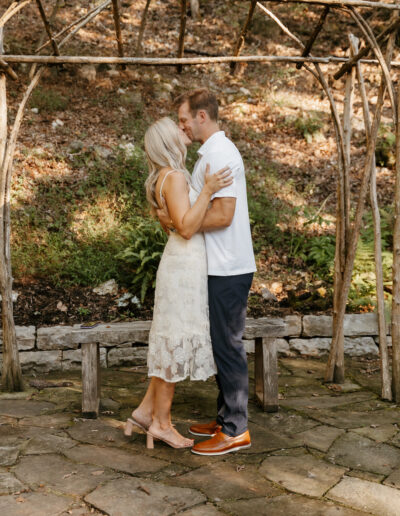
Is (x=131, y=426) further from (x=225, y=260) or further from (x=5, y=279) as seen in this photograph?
(x=5, y=279)

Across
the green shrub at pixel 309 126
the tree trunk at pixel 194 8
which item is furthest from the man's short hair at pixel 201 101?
the tree trunk at pixel 194 8

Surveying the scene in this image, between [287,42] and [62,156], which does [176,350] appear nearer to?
[62,156]

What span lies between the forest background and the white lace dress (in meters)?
2.94

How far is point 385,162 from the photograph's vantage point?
405 inches

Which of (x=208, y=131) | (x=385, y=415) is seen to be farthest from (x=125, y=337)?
(x=385, y=415)

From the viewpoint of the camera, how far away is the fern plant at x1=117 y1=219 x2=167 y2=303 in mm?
6875

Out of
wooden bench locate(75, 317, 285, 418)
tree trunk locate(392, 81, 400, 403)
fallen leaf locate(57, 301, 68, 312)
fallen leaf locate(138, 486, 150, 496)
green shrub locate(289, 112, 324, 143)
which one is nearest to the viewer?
fallen leaf locate(138, 486, 150, 496)

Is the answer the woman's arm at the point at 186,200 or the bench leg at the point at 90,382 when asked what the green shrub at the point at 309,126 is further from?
the woman's arm at the point at 186,200

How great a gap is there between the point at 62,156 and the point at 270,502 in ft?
23.2

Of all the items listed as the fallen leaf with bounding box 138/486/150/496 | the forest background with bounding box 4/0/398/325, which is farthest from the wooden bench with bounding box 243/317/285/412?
the forest background with bounding box 4/0/398/325

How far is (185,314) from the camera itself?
12.5 feet

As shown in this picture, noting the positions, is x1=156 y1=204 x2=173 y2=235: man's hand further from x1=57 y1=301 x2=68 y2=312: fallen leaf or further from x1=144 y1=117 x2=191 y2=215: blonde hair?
x1=57 y1=301 x2=68 y2=312: fallen leaf

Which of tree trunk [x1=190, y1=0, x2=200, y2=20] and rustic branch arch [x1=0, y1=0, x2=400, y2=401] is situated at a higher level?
tree trunk [x1=190, y1=0, x2=200, y2=20]

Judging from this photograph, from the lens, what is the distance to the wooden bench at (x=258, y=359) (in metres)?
4.62
